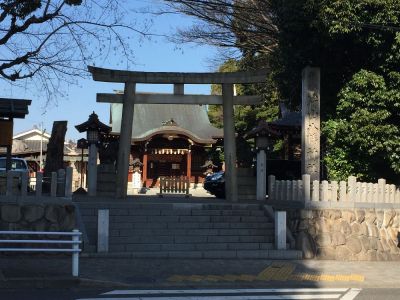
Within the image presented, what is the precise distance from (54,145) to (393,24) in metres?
12.8

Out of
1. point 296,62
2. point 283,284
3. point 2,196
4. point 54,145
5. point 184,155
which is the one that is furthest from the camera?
point 184,155

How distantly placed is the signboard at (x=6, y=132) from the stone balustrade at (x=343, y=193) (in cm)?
859

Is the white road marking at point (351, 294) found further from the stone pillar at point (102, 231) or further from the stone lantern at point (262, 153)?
the stone lantern at point (262, 153)

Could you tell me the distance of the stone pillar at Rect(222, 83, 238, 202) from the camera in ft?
62.1

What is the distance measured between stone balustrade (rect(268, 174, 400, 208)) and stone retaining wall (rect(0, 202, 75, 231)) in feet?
21.0

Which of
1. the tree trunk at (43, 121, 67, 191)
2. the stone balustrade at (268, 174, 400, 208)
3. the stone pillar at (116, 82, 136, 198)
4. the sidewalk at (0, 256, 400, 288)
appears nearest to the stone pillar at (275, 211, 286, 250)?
the sidewalk at (0, 256, 400, 288)

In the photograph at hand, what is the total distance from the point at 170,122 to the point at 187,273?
27036 mm

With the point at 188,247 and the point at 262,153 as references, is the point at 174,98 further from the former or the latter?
the point at 188,247

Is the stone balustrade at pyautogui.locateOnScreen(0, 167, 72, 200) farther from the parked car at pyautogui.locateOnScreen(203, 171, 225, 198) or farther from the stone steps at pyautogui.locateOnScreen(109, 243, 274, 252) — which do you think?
the parked car at pyautogui.locateOnScreen(203, 171, 225, 198)

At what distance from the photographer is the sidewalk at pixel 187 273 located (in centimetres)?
956

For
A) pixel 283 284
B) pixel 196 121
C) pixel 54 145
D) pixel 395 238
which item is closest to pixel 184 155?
pixel 196 121

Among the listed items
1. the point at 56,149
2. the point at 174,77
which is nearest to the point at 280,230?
the point at 174,77

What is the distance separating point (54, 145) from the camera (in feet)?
67.1

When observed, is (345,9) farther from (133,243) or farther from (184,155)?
(184,155)
